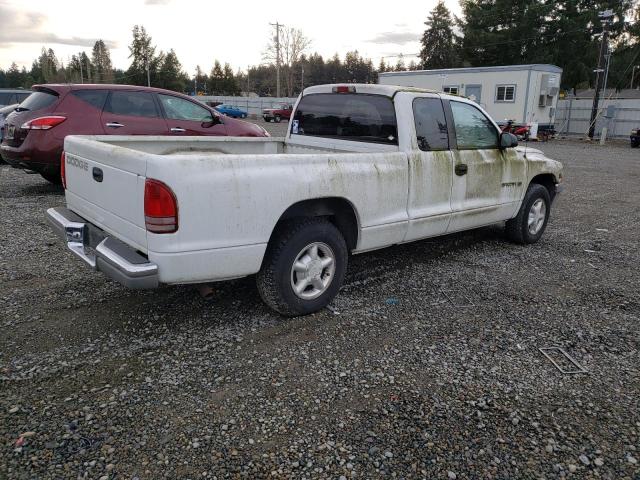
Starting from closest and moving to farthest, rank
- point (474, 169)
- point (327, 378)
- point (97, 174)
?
point (327, 378) < point (97, 174) < point (474, 169)

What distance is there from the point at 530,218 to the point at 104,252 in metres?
5.06

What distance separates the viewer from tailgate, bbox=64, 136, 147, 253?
326cm

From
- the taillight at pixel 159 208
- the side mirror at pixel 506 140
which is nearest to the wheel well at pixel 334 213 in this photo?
the taillight at pixel 159 208

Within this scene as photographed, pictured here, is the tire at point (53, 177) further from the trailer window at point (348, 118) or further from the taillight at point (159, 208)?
the taillight at point (159, 208)

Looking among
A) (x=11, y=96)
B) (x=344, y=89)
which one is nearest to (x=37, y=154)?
(x=344, y=89)

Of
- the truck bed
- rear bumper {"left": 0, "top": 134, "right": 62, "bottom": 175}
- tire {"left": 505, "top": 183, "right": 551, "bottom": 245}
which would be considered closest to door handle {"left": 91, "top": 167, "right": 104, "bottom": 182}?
the truck bed

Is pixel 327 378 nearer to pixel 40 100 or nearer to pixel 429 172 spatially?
pixel 429 172

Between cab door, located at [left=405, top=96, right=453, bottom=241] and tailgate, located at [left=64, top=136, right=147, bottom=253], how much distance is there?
2.35m

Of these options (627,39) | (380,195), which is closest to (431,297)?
(380,195)

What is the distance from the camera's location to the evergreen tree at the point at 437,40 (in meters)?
58.5

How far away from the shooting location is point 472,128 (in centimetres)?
539

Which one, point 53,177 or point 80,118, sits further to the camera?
point 53,177

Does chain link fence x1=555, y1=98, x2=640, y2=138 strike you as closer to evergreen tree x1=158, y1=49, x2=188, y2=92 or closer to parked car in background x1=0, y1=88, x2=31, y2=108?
parked car in background x1=0, y1=88, x2=31, y2=108

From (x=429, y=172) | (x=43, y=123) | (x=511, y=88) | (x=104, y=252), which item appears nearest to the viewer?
(x=104, y=252)
